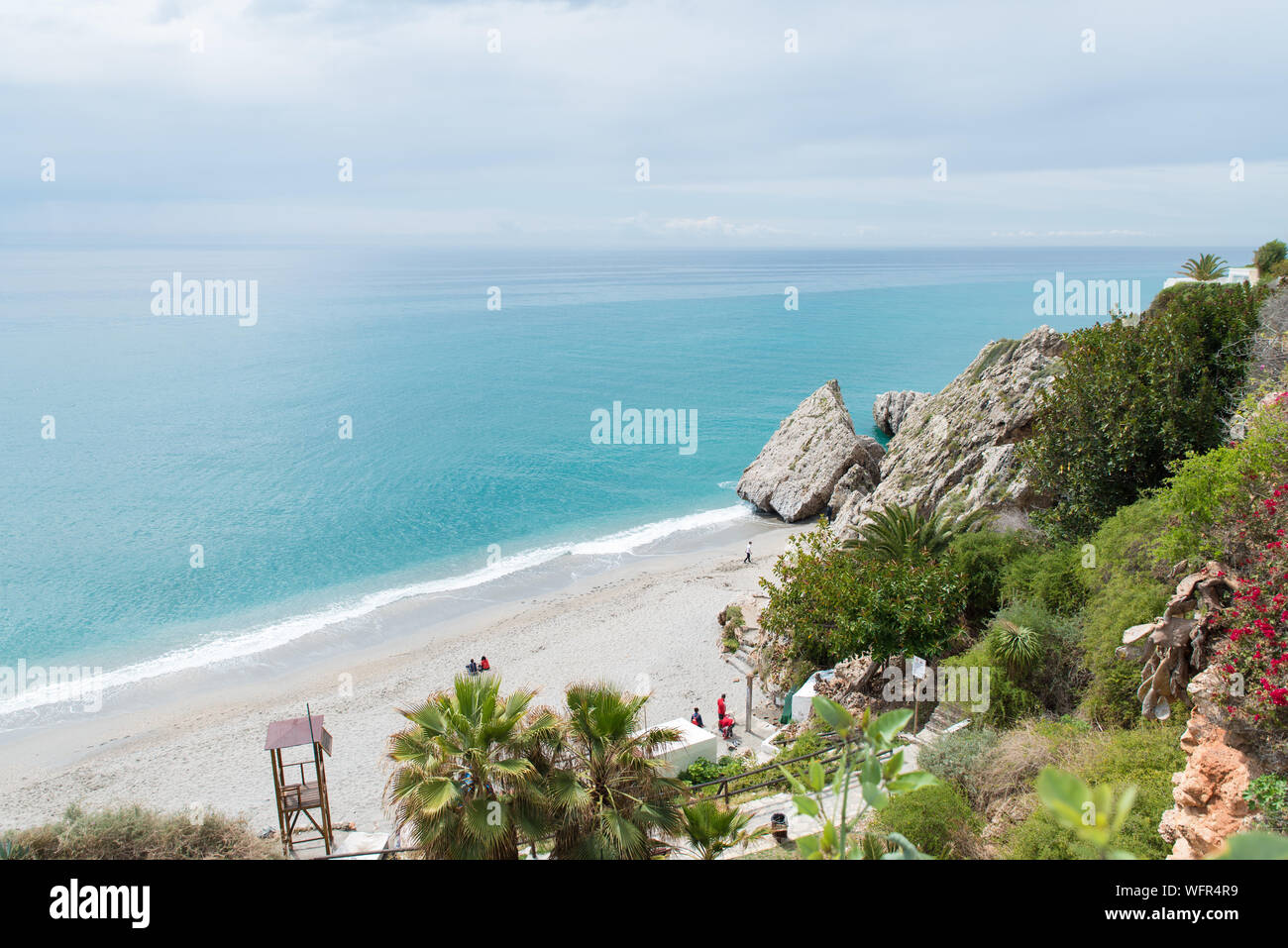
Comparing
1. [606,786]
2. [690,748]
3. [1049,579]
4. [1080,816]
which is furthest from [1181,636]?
[1080,816]

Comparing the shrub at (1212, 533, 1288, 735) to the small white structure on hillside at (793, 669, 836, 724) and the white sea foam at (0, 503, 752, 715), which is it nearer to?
the small white structure on hillside at (793, 669, 836, 724)

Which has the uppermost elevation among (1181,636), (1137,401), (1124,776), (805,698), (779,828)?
(1137,401)

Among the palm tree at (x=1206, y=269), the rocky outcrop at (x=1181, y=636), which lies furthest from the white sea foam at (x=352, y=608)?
the rocky outcrop at (x=1181, y=636)

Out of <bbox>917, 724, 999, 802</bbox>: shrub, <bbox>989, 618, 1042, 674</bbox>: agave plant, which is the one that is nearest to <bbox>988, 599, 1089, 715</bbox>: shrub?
<bbox>989, 618, 1042, 674</bbox>: agave plant

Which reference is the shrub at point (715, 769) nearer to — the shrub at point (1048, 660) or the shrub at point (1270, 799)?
the shrub at point (1048, 660)

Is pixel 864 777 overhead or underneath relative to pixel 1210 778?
overhead

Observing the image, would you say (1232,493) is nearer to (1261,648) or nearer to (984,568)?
(1261,648)
